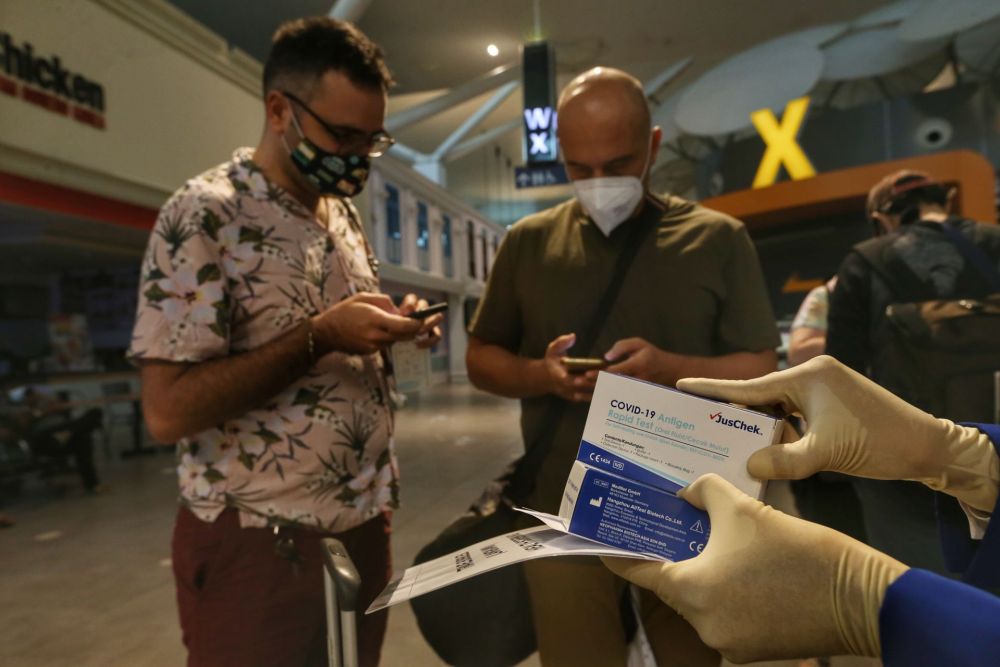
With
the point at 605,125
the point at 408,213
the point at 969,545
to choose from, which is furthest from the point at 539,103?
the point at 969,545

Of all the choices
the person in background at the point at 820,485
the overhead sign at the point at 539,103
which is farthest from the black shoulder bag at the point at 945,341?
the overhead sign at the point at 539,103

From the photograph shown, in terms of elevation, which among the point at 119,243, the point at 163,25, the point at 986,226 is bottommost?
the point at 986,226

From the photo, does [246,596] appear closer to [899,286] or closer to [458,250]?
[899,286]

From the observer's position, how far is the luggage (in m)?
0.58

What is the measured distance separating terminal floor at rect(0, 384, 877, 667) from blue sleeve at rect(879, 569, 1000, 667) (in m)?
0.07

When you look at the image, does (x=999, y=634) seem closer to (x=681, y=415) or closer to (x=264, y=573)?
(x=681, y=415)

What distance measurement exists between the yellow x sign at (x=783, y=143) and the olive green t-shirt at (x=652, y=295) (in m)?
6.34

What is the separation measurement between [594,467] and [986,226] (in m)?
1.49

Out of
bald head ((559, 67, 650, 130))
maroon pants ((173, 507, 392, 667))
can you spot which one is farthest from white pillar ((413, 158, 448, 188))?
maroon pants ((173, 507, 392, 667))

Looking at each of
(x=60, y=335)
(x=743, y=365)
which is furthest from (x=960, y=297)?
(x=60, y=335)

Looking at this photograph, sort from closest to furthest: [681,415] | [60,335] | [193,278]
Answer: [681,415]
[193,278]
[60,335]

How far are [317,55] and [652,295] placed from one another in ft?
2.83

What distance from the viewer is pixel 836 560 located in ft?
1.40

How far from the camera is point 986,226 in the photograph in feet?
4.75
